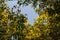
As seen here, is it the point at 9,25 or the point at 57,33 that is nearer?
the point at 57,33

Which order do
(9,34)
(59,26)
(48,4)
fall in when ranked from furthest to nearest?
(9,34)
(59,26)
(48,4)

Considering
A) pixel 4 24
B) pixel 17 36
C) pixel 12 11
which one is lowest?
pixel 17 36

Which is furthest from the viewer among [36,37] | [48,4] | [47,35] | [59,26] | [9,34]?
[9,34]

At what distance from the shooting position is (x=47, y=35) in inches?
601

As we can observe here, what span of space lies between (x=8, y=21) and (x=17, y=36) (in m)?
1.63

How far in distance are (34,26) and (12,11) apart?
115 inches

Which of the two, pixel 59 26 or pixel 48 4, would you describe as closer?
pixel 48 4

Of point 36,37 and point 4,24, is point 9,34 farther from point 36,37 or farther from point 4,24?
point 36,37

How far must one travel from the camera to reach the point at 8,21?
62.7 feet

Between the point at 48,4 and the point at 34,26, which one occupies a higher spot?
the point at 48,4

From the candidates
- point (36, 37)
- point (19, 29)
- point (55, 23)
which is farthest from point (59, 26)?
point (19, 29)

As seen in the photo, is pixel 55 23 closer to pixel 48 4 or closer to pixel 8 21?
pixel 48 4

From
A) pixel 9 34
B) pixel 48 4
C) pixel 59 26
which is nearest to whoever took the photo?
pixel 48 4

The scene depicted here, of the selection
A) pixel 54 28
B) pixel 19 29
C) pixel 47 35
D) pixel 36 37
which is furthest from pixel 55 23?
pixel 19 29
